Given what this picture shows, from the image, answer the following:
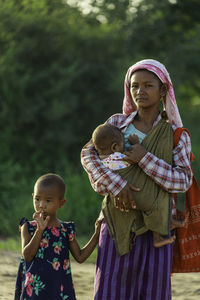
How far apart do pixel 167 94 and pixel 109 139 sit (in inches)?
18.9

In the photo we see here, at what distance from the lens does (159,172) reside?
2840mm

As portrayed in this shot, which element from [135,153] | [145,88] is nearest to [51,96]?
[145,88]

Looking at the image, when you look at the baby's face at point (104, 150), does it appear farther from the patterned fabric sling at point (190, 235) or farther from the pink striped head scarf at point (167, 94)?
the patterned fabric sling at point (190, 235)

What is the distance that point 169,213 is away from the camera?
2.89 m

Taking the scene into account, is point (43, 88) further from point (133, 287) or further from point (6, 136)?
point (133, 287)

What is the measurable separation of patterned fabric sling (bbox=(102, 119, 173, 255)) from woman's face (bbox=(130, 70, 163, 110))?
0.52ft

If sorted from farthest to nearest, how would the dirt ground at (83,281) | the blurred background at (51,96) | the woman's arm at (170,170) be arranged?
the blurred background at (51,96)
the dirt ground at (83,281)
the woman's arm at (170,170)

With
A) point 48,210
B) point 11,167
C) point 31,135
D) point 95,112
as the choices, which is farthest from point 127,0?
point 48,210

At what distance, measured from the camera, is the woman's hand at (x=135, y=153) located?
9.37 feet

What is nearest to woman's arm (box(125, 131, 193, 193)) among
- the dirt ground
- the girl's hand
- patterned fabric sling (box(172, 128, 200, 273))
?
patterned fabric sling (box(172, 128, 200, 273))

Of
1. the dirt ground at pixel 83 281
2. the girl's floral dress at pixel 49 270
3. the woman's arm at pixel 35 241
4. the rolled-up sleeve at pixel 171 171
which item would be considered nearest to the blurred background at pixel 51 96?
the dirt ground at pixel 83 281

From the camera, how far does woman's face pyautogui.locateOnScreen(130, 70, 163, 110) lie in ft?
9.80

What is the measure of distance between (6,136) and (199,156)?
373 cm

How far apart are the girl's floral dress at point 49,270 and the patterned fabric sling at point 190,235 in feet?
2.27
